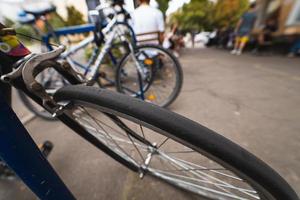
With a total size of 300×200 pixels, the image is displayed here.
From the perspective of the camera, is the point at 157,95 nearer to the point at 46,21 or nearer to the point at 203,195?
the point at 203,195

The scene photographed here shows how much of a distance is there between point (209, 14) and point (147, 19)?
9695 millimetres

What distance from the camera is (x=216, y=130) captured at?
137 cm

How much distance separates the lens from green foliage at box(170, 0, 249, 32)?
9047mm

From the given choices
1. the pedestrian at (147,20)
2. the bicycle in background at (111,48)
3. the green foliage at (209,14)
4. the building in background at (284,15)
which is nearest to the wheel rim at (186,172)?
the bicycle in background at (111,48)

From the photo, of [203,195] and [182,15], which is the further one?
[182,15]

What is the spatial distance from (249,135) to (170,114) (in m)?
1.21

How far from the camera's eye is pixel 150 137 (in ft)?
3.72

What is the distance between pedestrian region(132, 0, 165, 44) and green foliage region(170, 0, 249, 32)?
7483mm

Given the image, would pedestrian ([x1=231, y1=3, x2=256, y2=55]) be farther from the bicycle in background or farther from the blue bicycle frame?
the blue bicycle frame

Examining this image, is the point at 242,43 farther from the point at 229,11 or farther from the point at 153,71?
the point at 229,11

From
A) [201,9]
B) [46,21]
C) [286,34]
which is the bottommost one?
[286,34]

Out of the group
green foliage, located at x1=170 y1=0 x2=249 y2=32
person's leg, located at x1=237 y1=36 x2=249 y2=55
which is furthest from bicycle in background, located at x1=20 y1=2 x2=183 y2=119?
green foliage, located at x1=170 y1=0 x2=249 y2=32

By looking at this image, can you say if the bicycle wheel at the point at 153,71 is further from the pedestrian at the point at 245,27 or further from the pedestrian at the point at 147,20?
the pedestrian at the point at 245,27

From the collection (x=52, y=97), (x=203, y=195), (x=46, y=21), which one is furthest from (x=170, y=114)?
(x=46, y=21)
